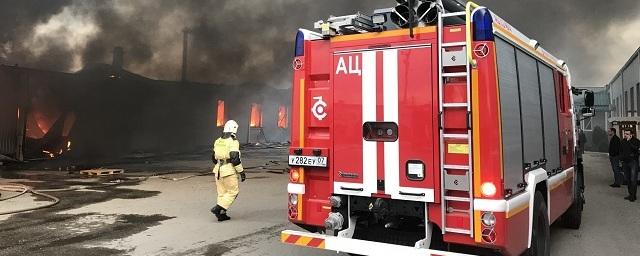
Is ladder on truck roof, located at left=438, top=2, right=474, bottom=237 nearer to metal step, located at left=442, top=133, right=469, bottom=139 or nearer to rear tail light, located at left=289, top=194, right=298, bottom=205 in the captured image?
metal step, located at left=442, top=133, right=469, bottom=139

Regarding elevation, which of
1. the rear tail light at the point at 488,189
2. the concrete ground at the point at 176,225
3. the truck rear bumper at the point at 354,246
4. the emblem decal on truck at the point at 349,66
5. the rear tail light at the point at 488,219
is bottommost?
the concrete ground at the point at 176,225

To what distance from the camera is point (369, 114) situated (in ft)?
11.4

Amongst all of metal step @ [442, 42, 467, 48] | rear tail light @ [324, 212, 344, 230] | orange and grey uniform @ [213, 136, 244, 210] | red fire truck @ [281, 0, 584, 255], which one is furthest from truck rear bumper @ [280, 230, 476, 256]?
orange and grey uniform @ [213, 136, 244, 210]

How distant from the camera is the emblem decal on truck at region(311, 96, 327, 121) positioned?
146 inches

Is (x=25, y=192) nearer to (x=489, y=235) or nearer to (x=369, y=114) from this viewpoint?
(x=369, y=114)

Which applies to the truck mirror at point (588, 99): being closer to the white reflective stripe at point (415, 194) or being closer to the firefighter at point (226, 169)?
the white reflective stripe at point (415, 194)

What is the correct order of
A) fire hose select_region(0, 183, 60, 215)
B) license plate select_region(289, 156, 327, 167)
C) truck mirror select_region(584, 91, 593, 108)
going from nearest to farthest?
license plate select_region(289, 156, 327, 167)
truck mirror select_region(584, 91, 593, 108)
fire hose select_region(0, 183, 60, 215)

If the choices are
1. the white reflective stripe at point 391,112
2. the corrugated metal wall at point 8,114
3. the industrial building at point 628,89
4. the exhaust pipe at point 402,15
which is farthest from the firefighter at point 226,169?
the industrial building at point 628,89

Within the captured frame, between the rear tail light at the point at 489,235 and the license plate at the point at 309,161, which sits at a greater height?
the license plate at the point at 309,161

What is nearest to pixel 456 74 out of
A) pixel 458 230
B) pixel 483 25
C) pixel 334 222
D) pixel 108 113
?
pixel 483 25

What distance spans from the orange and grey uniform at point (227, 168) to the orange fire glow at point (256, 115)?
2566 cm

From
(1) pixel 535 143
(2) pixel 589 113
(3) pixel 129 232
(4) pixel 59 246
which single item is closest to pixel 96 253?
(4) pixel 59 246

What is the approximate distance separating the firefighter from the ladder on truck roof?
3.88 meters

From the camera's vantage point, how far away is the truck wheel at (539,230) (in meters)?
3.57
